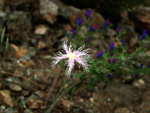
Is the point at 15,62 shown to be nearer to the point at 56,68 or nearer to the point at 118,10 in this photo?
the point at 56,68

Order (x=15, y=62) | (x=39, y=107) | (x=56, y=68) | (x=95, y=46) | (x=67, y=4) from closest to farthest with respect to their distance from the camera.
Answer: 1. (x=39, y=107)
2. (x=15, y=62)
3. (x=56, y=68)
4. (x=95, y=46)
5. (x=67, y=4)

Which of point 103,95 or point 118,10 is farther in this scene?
point 118,10

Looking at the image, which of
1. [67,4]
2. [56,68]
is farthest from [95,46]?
[67,4]

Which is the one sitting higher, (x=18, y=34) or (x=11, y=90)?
(x=18, y=34)

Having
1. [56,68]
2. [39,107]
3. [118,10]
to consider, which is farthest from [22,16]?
[118,10]

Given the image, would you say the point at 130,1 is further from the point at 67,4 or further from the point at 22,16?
the point at 22,16

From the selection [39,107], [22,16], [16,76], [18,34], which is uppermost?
[22,16]

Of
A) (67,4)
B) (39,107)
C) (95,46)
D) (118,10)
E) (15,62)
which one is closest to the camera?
(39,107)
